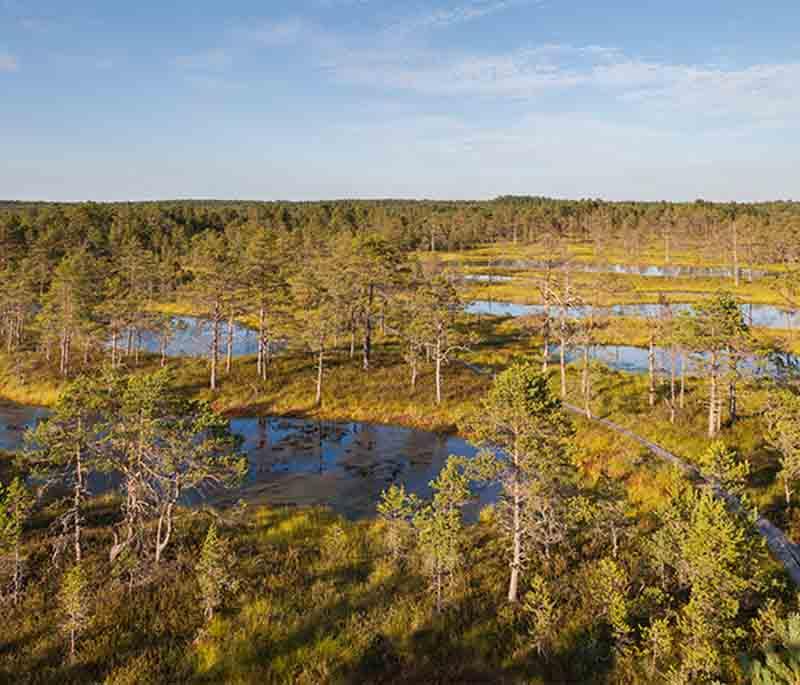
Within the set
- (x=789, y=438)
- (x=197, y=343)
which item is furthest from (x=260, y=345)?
(x=789, y=438)

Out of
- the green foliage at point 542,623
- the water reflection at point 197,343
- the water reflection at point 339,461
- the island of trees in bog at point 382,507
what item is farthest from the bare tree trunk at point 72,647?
the water reflection at point 197,343

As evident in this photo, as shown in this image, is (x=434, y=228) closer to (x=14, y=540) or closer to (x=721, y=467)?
(x=721, y=467)

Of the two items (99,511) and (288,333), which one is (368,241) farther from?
(99,511)

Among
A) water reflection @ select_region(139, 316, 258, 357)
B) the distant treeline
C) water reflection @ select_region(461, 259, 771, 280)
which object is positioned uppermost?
the distant treeline

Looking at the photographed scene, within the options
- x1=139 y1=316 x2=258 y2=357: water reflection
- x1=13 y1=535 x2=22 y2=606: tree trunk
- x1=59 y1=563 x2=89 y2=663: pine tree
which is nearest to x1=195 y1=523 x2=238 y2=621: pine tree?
x1=59 y1=563 x2=89 y2=663: pine tree

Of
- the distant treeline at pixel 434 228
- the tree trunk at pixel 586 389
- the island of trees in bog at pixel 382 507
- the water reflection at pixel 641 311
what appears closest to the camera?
the island of trees in bog at pixel 382 507

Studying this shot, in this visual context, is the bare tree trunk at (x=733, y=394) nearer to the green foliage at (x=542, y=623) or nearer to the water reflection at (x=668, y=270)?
the green foliage at (x=542, y=623)

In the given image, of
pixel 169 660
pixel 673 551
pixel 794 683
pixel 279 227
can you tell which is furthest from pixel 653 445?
pixel 279 227

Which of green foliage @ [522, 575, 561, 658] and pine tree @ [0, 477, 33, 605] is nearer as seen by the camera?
green foliage @ [522, 575, 561, 658]

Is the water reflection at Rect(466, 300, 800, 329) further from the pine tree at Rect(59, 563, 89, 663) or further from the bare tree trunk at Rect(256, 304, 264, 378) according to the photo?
the pine tree at Rect(59, 563, 89, 663)
